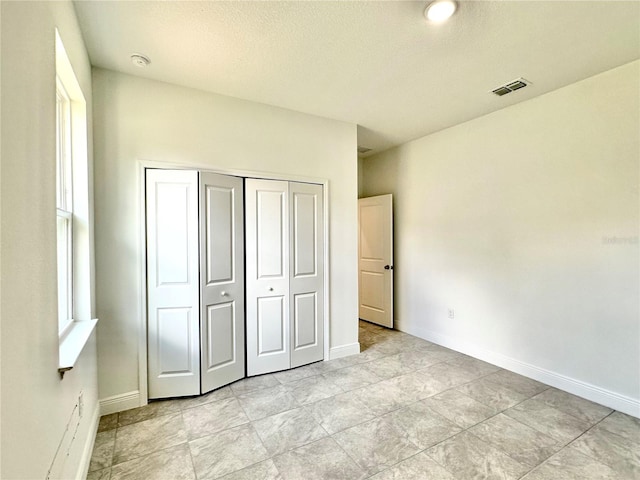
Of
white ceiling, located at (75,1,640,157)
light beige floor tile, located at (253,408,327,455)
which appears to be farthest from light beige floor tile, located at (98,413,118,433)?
white ceiling, located at (75,1,640,157)

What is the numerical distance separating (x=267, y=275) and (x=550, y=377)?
290 centimetres

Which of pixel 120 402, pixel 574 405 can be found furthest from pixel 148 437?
pixel 574 405

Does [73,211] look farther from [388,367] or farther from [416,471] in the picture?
[388,367]

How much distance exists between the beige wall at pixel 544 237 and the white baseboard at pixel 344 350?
1.12 metres

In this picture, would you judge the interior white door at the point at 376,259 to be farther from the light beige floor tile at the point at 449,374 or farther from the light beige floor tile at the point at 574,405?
the light beige floor tile at the point at 574,405

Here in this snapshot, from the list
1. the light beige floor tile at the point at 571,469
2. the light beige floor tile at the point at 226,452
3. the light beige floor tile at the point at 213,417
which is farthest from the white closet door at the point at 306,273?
the light beige floor tile at the point at 571,469

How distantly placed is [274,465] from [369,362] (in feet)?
5.78

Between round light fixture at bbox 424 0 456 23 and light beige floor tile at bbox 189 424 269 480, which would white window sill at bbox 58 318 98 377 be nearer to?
light beige floor tile at bbox 189 424 269 480

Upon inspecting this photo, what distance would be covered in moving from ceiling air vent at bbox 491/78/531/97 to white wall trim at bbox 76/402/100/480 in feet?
13.7

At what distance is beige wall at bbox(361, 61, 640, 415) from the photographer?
247 centimetres

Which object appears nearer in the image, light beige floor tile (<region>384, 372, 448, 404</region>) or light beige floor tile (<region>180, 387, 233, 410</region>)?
light beige floor tile (<region>180, 387, 233, 410</region>)

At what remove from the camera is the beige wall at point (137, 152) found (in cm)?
246

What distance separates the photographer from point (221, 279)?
2.84 meters

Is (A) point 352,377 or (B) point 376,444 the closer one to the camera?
(B) point 376,444
